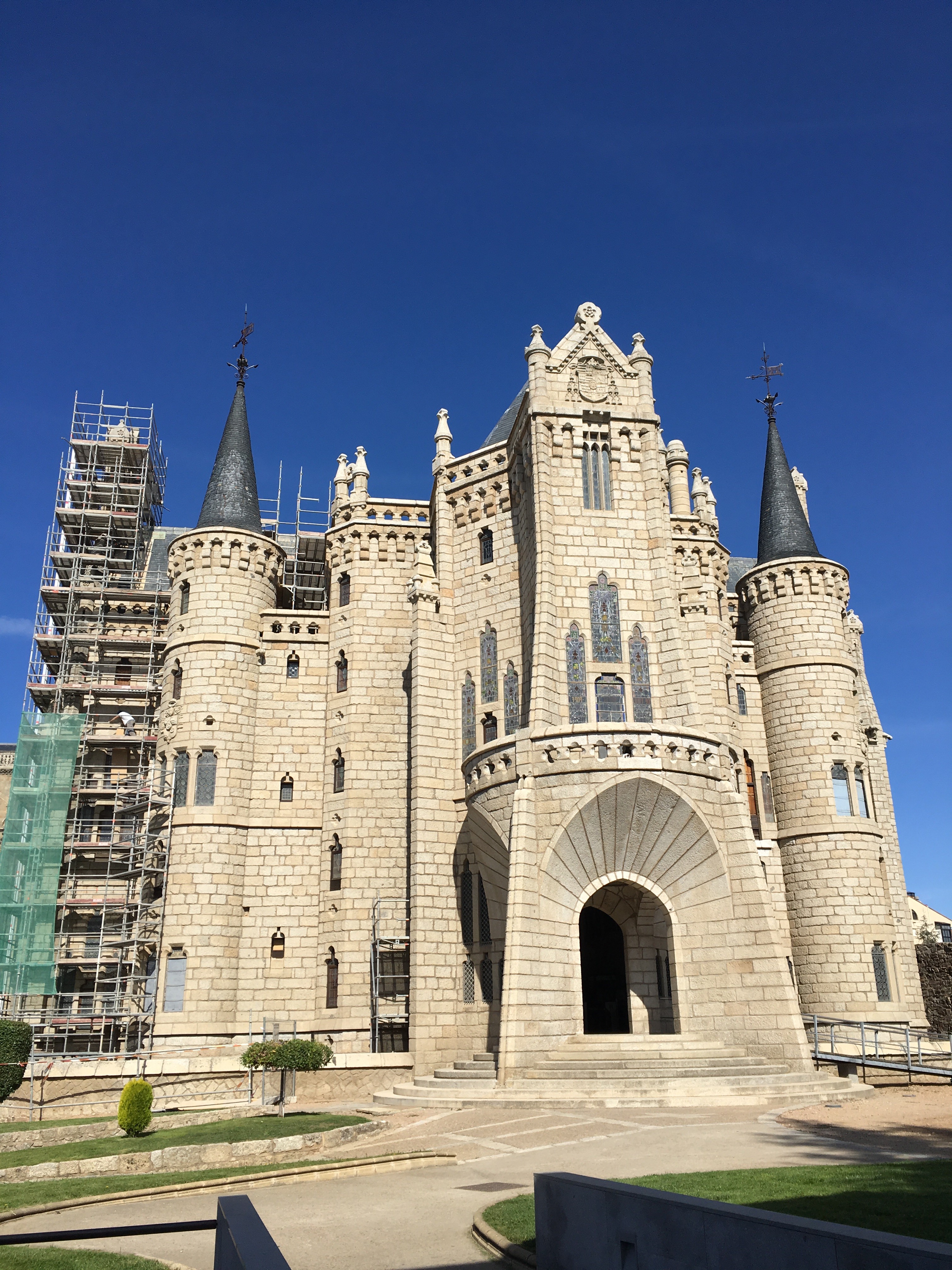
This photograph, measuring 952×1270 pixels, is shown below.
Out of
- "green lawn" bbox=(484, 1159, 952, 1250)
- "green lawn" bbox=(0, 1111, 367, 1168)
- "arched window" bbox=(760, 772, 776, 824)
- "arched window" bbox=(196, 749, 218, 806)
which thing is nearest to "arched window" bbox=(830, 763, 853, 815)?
"arched window" bbox=(760, 772, 776, 824)

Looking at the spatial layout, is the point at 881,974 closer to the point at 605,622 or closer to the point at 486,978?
the point at 486,978

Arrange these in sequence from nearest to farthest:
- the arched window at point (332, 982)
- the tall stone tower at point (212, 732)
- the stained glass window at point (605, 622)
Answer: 1. the stained glass window at point (605, 622)
2. the tall stone tower at point (212, 732)
3. the arched window at point (332, 982)

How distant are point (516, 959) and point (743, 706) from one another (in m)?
15.9

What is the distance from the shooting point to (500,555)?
32.1m

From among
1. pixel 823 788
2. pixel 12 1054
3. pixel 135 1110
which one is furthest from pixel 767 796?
pixel 12 1054

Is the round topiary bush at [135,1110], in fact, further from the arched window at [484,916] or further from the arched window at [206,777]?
the arched window at [206,777]

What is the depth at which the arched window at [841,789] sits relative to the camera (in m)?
33.1

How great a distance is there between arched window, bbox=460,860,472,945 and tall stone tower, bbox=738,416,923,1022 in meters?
10.9

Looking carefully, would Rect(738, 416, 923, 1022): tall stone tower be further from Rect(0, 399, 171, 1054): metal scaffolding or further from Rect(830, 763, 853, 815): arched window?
Rect(0, 399, 171, 1054): metal scaffolding

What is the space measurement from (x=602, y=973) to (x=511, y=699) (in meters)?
8.72

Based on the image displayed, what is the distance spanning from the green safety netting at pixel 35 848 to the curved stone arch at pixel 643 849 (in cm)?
1872

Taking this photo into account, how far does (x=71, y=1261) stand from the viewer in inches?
333

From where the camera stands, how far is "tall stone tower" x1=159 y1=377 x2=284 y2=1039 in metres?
29.9

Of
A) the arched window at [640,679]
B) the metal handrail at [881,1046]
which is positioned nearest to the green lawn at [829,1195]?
the metal handrail at [881,1046]
